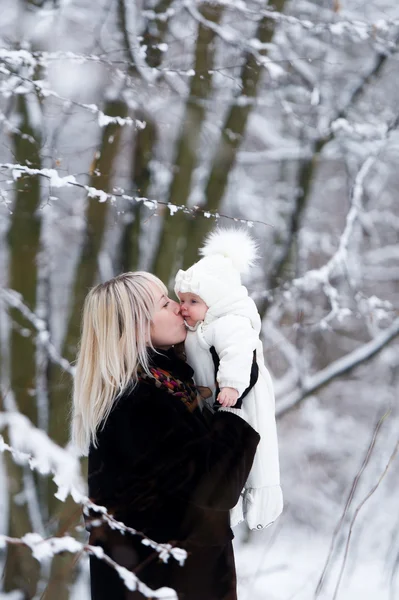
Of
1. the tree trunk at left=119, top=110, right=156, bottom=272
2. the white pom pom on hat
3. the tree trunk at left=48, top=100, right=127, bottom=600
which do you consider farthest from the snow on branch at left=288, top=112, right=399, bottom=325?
the white pom pom on hat

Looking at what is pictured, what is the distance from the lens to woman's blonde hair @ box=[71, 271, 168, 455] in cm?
150

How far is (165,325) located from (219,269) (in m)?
0.23

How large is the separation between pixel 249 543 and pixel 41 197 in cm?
204

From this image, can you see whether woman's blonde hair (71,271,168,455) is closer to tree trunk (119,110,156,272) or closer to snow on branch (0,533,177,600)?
snow on branch (0,533,177,600)

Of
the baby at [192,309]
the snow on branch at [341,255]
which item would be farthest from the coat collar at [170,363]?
the snow on branch at [341,255]

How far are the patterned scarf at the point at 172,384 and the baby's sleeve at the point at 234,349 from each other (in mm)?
114

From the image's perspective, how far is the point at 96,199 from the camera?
8.19 feet

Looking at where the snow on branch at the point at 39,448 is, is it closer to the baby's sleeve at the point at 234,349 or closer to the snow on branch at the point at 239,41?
the baby's sleeve at the point at 234,349

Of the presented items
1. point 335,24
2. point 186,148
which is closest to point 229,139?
point 186,148

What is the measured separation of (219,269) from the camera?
1.64m

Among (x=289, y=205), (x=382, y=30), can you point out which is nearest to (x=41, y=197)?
(x=289, y=205)

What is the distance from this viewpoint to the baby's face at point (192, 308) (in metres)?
1.64

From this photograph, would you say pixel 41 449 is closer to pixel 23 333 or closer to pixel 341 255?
pixel 23 333

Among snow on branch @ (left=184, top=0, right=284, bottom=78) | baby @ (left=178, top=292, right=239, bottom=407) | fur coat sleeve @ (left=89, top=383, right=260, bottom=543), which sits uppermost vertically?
snow on branch @ (left=184, top=0, right=284, bottom=78)
